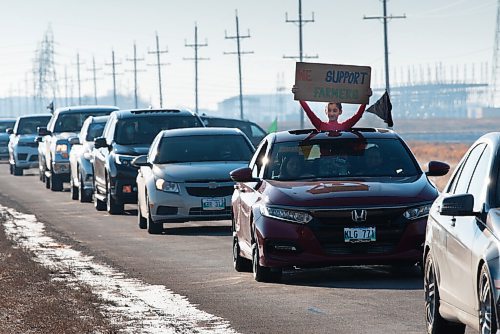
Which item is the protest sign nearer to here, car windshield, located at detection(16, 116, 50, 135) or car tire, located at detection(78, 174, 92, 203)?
car tire, located at detection(78, 174, 92, 203)

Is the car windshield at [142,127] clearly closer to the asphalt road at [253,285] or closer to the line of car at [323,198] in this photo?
the line of car at [323,198]

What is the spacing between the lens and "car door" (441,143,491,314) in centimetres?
938

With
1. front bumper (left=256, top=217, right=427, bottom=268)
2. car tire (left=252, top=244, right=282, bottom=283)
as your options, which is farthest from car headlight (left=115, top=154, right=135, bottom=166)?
front bumper (left=256, top=217, right=427, bottom=268)

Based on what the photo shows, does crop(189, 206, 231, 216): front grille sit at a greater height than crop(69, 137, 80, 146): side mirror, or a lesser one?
lesser

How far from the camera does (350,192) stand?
594 inches

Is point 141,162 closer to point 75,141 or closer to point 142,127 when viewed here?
point 142,127

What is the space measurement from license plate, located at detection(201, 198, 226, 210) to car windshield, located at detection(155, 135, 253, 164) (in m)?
1.26

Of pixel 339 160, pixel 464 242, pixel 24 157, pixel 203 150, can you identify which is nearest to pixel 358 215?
pixel 339 160

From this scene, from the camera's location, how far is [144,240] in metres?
21.9

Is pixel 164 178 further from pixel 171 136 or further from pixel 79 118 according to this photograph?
pixel 79 118

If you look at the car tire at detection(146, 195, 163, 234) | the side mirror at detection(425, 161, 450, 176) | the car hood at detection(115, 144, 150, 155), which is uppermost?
the side mirror at detection(425, 161, 450, 176)

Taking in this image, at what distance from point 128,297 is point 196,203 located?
846cm

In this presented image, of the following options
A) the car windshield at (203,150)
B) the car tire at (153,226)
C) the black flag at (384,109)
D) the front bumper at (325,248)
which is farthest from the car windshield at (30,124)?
the front bumper at (325,248)

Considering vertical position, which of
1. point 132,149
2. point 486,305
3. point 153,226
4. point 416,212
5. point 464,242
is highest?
point 464,242
